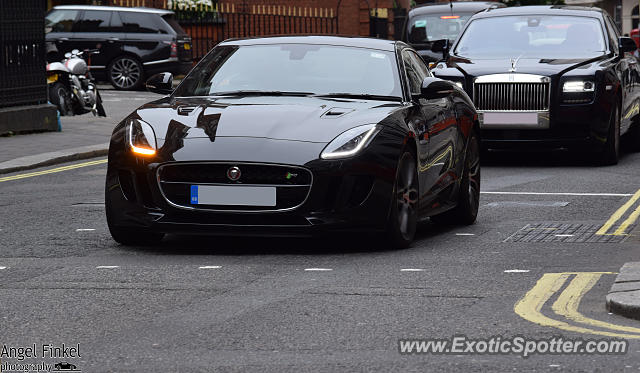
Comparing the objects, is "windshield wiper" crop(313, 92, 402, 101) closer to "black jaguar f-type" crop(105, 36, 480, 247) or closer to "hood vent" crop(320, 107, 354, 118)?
"black jaguar f-type" crop(105, 36, 480, 247)

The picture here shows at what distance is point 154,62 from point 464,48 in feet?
53.2

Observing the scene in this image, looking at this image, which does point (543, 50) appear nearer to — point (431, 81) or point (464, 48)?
point (464, 48)

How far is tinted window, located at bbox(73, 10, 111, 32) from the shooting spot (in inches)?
1246

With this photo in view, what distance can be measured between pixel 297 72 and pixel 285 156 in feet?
4.99

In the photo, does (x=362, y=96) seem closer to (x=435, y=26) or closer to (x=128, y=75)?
(x=435, y=26)

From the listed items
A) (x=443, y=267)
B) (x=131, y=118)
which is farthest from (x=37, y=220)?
(x=443, y=267)

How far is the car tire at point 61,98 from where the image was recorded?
2233 centimetres

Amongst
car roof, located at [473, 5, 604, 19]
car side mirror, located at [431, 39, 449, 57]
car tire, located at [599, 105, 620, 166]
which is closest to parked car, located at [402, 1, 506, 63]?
car side mirror, located at [431, 39, 449, 57]

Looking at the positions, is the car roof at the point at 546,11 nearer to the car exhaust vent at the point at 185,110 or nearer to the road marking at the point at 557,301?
the car exhaust vent at the point at 185,110

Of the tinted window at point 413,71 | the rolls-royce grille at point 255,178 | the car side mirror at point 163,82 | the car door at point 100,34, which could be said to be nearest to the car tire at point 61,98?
the car door at point 100,34

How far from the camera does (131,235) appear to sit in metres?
8.89

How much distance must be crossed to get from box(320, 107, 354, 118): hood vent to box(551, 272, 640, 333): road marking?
194cm

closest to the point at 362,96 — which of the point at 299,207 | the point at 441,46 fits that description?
the point at 299,207

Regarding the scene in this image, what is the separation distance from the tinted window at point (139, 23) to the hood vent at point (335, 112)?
23.3 m
